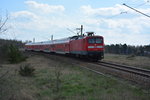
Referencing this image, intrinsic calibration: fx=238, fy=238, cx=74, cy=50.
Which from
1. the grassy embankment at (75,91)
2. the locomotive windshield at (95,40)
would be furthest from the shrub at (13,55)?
the grassy embankment at (75,91)

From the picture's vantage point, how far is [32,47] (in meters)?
79.1

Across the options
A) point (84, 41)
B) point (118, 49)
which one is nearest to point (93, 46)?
point (84, 41)

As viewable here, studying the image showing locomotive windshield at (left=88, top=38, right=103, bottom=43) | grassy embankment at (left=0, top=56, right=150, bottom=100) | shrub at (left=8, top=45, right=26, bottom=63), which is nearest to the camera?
grassy embankment at (left=0, top=56, right=150, bottom=100)

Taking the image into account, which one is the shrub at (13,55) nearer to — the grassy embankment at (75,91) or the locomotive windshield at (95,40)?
the locomotive windshield at (95,40)

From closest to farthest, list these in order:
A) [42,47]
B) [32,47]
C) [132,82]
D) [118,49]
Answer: [132,82], [42,47], [32,47], [118,49]

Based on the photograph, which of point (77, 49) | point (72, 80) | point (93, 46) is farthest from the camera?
point (77, 49)

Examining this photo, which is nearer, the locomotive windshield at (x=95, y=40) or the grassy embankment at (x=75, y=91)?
the grassy embankment at (x=75, y=91)

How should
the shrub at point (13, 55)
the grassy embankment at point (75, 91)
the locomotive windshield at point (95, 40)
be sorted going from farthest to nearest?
the shrub at point (13, 55) → the locomotive windshield at point (95, 40) → the grassy embankment at point (75, 91)

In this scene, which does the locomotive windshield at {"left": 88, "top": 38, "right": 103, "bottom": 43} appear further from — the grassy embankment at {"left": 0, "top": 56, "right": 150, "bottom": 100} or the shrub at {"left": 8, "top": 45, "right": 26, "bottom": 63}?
the grassy embankment at {"left": 0, "top": 56, "right": 150, "bottom": 100}

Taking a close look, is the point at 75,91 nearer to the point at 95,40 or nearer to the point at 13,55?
the point at 95,40

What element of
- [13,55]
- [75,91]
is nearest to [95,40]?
[13,55]

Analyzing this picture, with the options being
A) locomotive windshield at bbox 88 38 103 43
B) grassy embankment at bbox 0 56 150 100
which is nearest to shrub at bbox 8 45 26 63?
locomotive windshield at bbox 88 38 103 43

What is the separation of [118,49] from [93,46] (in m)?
60.1

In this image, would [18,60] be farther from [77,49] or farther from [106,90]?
[106,90]
